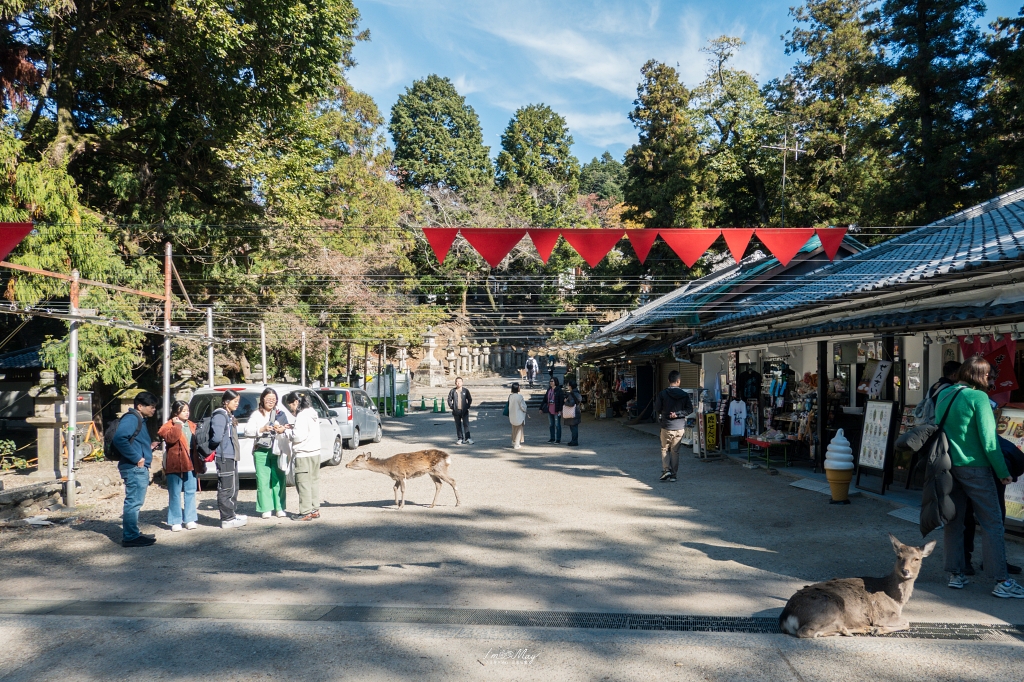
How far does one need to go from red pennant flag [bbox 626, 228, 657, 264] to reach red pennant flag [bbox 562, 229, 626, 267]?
0.18m

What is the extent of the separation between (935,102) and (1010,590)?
859 inches

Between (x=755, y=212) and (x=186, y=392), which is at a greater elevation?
(x=755, y=212)

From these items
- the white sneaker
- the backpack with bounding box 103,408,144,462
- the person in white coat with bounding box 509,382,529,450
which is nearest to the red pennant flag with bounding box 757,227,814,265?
the white sneaker

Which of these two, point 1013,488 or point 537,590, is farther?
point 1013,488

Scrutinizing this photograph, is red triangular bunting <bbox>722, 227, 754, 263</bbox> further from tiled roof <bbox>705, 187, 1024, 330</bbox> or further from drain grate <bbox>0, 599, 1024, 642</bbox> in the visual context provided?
drain grate <bbox>0, 599, 1024, 642</bbox>

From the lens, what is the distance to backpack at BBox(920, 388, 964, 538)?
538 cm

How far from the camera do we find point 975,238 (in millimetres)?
10031

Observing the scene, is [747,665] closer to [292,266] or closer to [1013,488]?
[1013,488]

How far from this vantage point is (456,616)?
5121 mm

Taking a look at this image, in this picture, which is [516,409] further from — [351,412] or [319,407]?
[319,407]

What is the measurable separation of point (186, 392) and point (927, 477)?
2398cm

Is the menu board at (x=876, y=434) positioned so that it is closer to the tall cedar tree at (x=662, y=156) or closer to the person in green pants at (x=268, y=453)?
the person in green pants at (x=268, y=453)

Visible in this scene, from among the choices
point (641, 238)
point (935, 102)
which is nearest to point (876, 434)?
point (641, 238)

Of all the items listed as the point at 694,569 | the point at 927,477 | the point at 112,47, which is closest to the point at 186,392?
the point at 112,47
